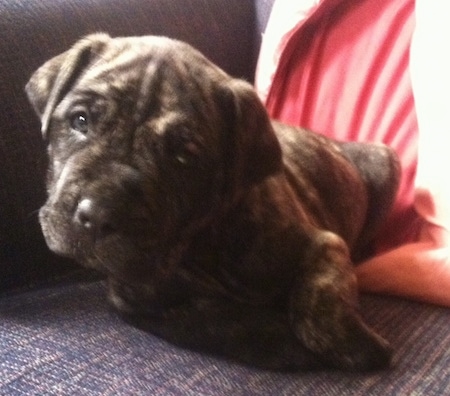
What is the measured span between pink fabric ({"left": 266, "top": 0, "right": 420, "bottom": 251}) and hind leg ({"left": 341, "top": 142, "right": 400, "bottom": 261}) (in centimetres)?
4

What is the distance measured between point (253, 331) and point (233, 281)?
181 mm

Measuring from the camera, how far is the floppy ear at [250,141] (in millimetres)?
1603

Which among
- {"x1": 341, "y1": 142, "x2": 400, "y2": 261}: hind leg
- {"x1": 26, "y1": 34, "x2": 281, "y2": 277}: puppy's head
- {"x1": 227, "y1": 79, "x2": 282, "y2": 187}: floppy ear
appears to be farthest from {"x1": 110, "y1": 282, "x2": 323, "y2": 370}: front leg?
{"x1": 341, "y1": 142, "x2": 400, "y2": 261}: hind leg

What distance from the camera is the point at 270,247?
172cm

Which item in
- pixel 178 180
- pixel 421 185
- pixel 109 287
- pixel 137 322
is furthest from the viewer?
pixel 421 185

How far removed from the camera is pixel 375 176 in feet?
7.64

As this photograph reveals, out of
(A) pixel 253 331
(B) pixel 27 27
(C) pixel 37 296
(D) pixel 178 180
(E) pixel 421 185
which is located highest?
(B) pixel 27 27

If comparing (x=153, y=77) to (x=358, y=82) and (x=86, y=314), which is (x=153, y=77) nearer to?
(x=86, y=314)

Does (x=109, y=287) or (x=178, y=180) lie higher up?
(x=178, y=180)

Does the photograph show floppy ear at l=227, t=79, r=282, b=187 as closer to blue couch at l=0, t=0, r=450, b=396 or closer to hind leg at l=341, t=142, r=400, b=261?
blue couch at l=0, t=0, r=450, b=396

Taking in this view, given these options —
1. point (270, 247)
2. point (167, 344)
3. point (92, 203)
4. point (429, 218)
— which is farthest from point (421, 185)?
point (92, 203)

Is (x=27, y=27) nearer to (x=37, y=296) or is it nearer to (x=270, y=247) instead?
(x=37, y=296)

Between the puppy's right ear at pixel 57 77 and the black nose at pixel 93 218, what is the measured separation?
0.32 metres

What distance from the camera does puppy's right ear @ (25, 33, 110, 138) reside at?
63.8 inches
